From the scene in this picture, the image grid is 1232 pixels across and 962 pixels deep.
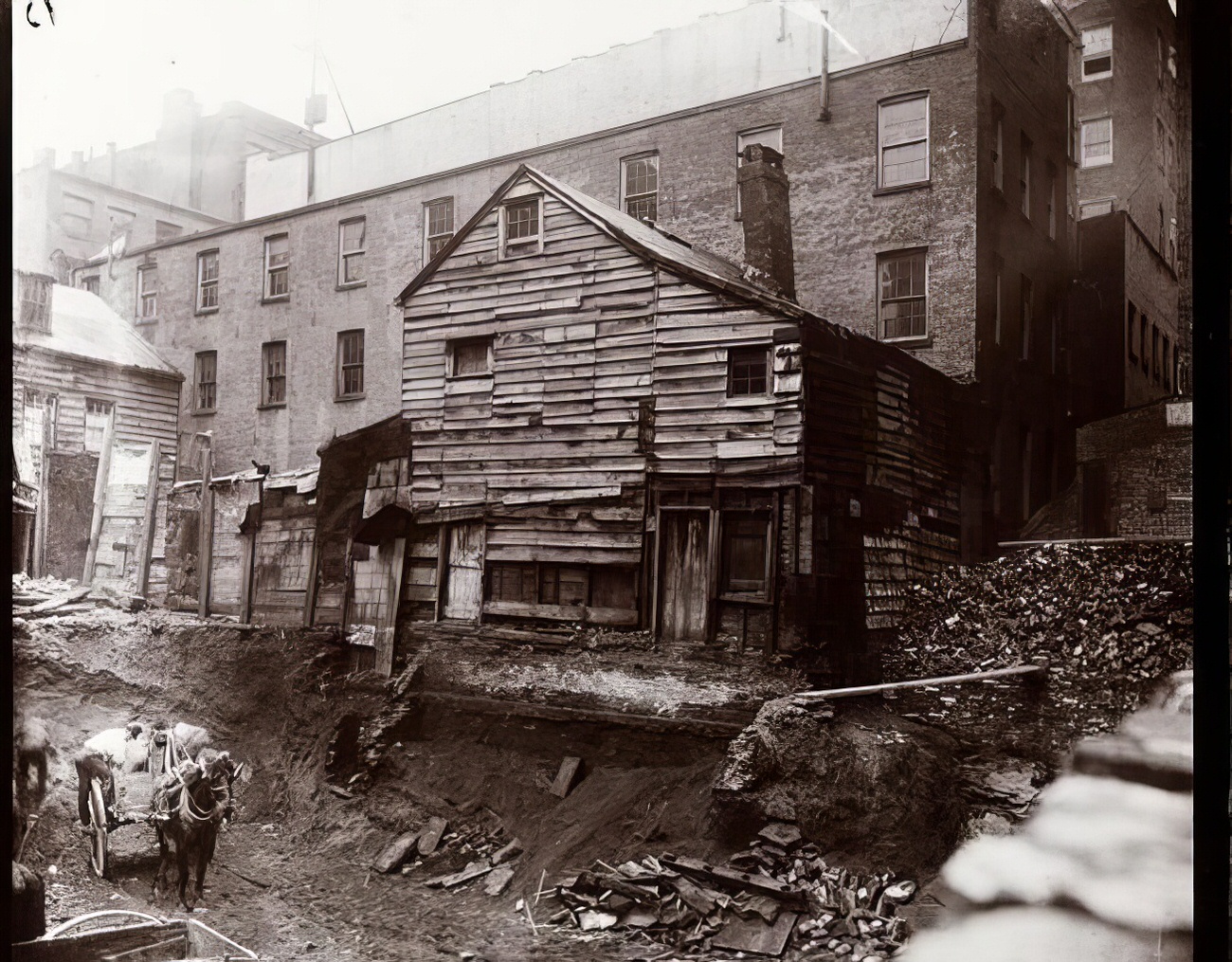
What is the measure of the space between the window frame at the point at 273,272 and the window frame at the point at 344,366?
331 mm

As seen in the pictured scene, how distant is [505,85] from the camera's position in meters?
3.91

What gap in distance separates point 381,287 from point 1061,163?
101 inches

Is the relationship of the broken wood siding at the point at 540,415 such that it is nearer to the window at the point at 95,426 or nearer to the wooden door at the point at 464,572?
the wooden door at the point at 464,572

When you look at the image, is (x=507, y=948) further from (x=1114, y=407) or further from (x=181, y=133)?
(x=181, y=133)

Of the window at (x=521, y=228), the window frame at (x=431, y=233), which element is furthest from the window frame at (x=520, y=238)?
the window frame at (x=431, y=233)

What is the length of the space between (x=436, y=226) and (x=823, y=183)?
1535 millimetres

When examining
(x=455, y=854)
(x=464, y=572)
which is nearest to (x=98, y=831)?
(x=455, y=854)

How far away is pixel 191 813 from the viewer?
396 cm

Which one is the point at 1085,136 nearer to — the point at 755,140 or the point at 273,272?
the point at 755,140

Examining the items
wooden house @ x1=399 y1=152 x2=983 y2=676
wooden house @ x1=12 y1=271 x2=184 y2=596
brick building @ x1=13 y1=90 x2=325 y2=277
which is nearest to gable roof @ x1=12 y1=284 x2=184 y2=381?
wooden house @ x1=12 y1=271 x2=184 y2=596

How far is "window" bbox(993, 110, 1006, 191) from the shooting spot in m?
3.31

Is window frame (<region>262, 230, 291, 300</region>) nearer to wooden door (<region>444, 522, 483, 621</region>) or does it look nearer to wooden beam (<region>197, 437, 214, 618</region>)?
wooden beam (<region>197, 437, 214, 618</region>)

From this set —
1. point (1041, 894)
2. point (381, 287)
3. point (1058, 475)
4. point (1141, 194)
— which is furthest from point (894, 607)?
point (381, 287)

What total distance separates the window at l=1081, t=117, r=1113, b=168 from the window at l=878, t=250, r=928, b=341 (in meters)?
0.64
